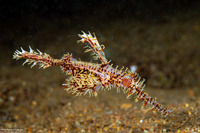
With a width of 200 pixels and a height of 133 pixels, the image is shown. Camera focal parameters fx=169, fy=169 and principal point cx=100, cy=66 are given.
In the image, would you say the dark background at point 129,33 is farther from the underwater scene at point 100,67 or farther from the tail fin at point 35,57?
the tail fin at point 35,57

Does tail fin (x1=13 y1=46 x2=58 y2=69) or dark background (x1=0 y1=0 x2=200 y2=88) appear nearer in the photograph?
tail fin (x1=13 y1=46 x2=58 y2=69)

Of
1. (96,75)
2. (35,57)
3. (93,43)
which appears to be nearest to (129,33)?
(93,43)

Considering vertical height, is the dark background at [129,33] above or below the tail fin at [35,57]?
above

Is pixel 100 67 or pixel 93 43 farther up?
pixel 93 43

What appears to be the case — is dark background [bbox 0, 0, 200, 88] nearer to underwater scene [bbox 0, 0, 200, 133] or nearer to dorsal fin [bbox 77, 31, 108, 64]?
underwater scene [bbox 0, 0, 200, 133]

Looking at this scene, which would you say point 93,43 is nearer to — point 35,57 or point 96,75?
point 96,75

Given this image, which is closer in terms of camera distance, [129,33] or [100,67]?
[100,67]

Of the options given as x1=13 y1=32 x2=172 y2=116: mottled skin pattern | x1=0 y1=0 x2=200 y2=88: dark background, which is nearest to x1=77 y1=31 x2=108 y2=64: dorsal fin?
x1=13 y1=32 x2=172 y2=116: mottled skin pattern

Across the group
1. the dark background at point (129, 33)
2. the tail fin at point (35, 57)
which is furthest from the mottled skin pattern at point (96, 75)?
the dark background at point (129, 33)
